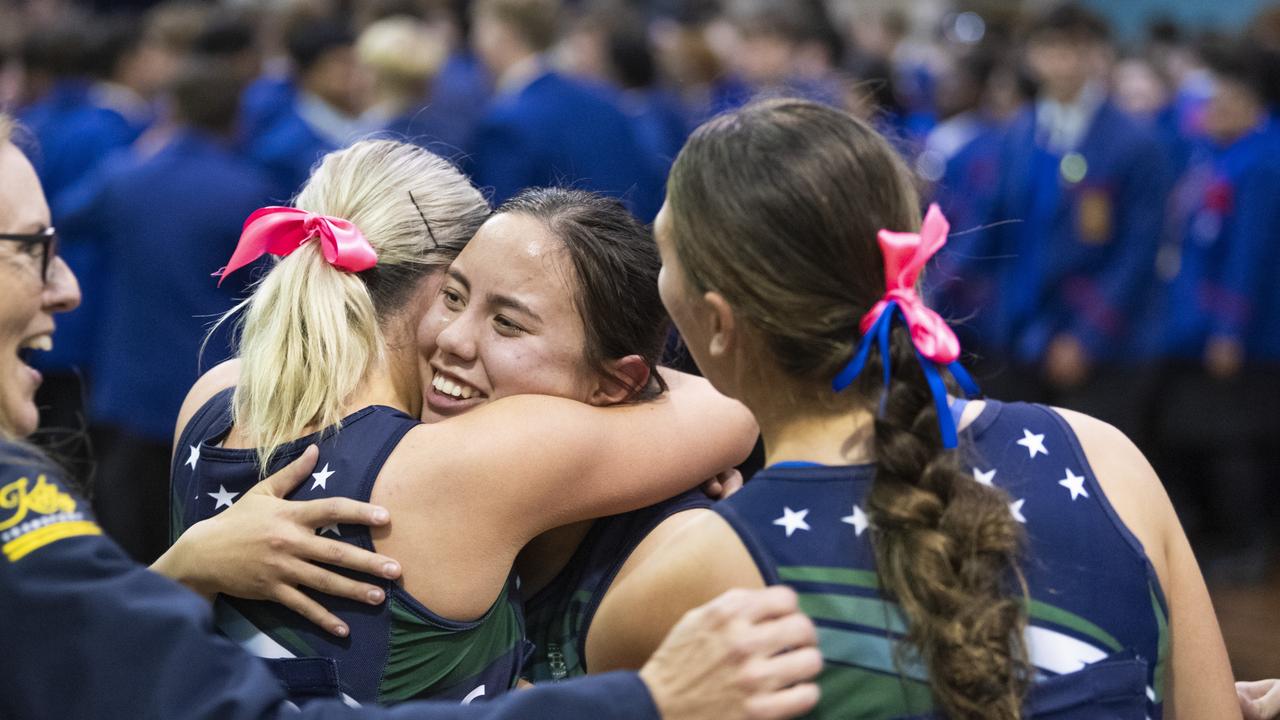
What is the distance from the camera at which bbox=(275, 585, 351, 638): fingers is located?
5.65 feet

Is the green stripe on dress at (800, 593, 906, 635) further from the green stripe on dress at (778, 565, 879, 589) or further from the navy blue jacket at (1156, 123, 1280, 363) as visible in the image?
the navy blue jacket at (1156, 123, 1280, 363)

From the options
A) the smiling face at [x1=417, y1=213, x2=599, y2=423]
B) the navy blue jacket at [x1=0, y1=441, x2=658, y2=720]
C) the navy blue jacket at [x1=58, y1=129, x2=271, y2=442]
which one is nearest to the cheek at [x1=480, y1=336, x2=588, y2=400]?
the smiling face at [x1=417, y1=213, x2=599, y2=423]

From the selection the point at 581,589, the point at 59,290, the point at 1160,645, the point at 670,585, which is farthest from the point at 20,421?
the point at 1160,645

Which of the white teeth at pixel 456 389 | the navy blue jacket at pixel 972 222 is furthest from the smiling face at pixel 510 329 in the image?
the navy blue jacket at pixel 972 222

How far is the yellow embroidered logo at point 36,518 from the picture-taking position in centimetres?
138

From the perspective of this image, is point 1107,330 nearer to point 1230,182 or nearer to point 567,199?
point 1230,182

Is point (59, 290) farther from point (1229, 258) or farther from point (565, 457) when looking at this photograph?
point (1229, 258)

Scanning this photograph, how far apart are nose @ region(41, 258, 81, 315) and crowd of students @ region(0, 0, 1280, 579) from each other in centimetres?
256

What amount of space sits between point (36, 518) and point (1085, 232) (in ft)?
15.6

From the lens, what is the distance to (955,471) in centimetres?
147

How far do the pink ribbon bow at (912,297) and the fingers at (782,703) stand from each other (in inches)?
14.8

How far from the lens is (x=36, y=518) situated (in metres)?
1.39

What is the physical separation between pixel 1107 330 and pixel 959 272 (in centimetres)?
63

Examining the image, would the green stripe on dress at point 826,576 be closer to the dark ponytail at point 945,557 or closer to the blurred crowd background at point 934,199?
the dark ponytail at point 945,557
